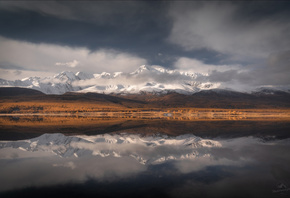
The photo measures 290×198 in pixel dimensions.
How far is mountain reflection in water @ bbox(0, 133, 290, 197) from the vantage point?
1230 cm

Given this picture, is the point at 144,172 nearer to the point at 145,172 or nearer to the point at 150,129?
the point at 145,172

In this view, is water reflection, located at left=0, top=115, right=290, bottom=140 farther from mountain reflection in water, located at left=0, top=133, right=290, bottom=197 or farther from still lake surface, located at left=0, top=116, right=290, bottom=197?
mountain reflection in water, located at left=0, top=133, right=290, bottom=197

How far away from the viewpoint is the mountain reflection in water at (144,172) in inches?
484


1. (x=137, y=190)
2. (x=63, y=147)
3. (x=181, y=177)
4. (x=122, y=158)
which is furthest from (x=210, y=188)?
(x=63, y=147)

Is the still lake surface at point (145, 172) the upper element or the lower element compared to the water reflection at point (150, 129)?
lower

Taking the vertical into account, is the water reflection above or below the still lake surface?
above

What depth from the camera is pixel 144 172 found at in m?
15.7

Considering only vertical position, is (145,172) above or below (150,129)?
below

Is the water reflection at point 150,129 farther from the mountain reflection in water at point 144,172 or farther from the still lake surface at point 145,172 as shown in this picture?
the mountain reflection in water at point 144,172

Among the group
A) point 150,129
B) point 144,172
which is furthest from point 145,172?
point 150,129

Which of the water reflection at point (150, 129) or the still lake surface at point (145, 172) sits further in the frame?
the water reflection at point (150, 129)

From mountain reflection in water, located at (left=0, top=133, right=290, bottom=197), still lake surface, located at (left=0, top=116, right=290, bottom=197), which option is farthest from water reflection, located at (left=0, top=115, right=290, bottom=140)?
mountain reflection in water, located at (left=0, top=133, right=290, bottom=197)

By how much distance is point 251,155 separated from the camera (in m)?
20.8

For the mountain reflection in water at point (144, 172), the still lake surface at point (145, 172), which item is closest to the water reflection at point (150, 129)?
the still lake surface at point (145, 172)
